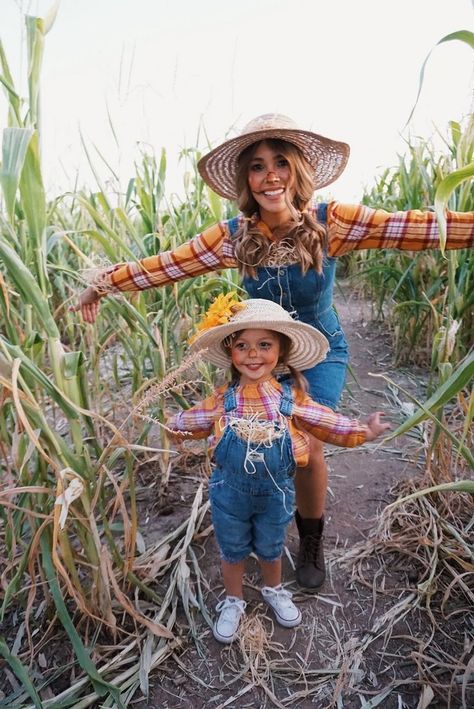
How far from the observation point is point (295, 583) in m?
1.19

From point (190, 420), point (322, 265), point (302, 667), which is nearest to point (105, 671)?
point (302, 667)

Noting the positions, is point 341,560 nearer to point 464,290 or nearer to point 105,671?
point 105,671

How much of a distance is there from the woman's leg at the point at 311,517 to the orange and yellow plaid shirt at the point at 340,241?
0.50 m

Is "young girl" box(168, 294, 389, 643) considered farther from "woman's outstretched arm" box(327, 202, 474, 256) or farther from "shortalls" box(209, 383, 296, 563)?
"woman's outstretched arm" box(327, 202, 474, 256)

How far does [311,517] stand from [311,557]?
0.10m

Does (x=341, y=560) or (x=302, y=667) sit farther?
(x=341, y=560)

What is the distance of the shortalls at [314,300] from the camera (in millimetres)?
1086

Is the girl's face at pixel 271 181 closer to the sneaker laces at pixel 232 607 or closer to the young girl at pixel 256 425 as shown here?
the young girl at pixel 256 425

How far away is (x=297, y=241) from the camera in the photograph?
1034 millimetres

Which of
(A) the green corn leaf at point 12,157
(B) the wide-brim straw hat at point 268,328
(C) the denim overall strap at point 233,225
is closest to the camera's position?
(A) the green corn leaf at point 12,157

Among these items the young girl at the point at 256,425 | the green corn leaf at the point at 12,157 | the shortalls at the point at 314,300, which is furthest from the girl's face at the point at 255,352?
the green corn leaf at the point at 12,157

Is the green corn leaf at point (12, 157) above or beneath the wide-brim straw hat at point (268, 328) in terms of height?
above

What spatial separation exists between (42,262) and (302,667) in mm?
974

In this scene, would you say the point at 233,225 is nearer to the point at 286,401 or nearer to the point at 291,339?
the point at 291,339
